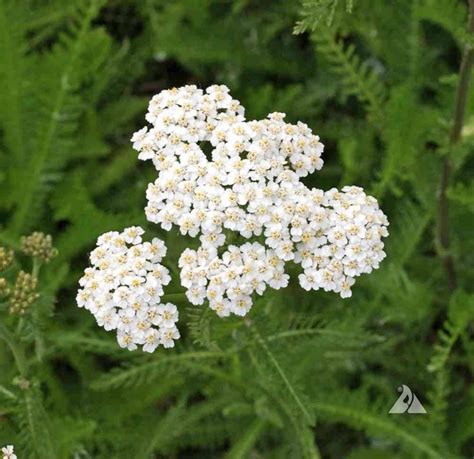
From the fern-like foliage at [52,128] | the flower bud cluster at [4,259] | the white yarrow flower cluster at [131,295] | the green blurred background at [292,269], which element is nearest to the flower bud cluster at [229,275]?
the white yarrow flower cluster at [131,295]

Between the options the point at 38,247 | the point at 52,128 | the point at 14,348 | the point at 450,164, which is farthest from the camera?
the point at 52,128

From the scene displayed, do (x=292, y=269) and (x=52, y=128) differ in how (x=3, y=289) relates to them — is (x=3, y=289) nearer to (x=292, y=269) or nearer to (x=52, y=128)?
(x=292, y=269)

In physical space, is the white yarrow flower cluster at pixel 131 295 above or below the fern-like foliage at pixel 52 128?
above

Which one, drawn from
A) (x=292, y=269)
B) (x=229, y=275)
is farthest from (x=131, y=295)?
(x=292, y=269)

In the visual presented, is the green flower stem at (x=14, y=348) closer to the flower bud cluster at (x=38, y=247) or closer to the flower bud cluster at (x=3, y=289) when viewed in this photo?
the flower bud cluster at (x=3, y=289)

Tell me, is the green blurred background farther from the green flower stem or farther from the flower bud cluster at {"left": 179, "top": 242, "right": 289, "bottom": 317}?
the flower bud cluster at {"left": 179, "top": 242, "right": 289, "bottom": 317}

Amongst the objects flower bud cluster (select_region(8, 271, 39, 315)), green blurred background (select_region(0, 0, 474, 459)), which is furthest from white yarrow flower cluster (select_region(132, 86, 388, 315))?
flower bud cluster (select_region(8, 271, 39, 315))
